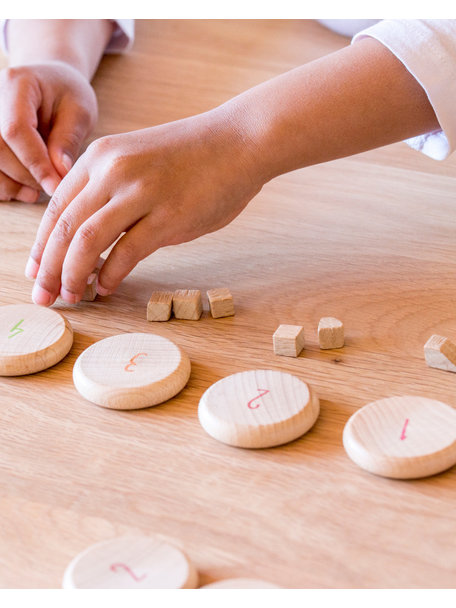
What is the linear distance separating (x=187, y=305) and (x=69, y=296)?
13cm

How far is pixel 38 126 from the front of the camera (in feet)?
3.62

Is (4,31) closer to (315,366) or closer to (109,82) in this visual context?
(109,82)

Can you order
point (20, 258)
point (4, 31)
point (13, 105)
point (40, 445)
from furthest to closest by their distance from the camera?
point (4, 31), point (13, 105), point (20, 258), point (40, 445)

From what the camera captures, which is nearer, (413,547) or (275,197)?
(413,547)

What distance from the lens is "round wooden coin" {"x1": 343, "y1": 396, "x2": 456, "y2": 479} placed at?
588mm

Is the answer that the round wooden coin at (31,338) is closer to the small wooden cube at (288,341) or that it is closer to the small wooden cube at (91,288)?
the small wooden cube at (91,288)

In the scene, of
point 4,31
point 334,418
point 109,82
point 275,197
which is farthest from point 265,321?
point 4,31

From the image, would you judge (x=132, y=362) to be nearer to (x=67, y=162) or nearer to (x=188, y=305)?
(x=188, y=305)

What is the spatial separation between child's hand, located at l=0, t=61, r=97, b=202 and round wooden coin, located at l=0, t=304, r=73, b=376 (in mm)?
275

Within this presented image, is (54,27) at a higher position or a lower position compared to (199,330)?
higher

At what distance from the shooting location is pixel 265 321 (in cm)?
81

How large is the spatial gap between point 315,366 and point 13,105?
0.59 metres

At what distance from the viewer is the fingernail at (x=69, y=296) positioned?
841 millimetres

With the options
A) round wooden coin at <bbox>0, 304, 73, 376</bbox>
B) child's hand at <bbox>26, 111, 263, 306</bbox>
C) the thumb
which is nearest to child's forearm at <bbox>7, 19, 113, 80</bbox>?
the thumb
